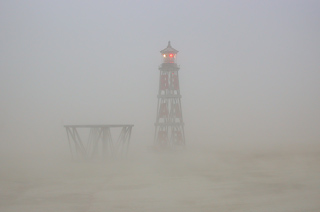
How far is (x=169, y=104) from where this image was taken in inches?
1150

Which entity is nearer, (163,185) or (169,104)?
(163,185)

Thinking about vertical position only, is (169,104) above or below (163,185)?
above

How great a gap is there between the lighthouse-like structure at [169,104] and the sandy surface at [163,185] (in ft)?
22.8

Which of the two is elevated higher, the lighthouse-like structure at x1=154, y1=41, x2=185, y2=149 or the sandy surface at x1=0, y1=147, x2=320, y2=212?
the lighthouse-like structure at x1=154, y1=41, x2=185, y2=149

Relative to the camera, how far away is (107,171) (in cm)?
1839

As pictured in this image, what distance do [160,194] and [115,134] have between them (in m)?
25.9

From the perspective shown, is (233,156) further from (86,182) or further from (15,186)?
(15,186)

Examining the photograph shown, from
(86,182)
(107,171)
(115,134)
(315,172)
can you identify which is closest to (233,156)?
(315,172)

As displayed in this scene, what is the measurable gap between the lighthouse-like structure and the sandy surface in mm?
6950

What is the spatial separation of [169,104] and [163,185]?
14.6m

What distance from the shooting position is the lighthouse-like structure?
28.6m

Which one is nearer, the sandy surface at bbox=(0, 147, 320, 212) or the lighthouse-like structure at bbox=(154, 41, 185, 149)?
the sandy surface at bbox=(0, 147, 320, 212)

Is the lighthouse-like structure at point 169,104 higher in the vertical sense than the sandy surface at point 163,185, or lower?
higher

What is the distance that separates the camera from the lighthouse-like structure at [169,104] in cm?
2856
